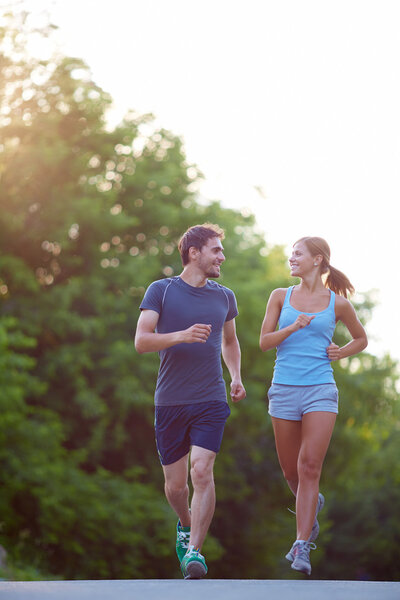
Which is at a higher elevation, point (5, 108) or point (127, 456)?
point (5, 108)

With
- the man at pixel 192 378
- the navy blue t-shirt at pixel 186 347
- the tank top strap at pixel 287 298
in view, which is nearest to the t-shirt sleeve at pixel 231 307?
the man at pixel 192 378

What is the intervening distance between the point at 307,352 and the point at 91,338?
19890mm

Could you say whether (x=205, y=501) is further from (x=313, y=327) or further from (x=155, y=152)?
(x=155, y=152)

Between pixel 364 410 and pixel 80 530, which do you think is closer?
pixel 80 530

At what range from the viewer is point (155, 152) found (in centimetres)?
3017

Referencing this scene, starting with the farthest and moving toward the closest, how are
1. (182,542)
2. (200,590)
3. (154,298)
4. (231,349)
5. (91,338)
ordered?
1. (91,338)
2. (231,349)
3. (182,542)
4. (154,298)
5. (200,590)

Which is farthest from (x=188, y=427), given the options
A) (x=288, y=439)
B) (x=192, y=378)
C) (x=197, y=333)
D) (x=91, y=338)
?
(x=91, y=338)

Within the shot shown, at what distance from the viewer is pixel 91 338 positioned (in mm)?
26672

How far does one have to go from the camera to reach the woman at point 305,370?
705cm

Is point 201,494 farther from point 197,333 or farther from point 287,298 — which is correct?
point 287,298

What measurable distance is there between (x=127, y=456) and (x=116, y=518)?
2905 millimetres

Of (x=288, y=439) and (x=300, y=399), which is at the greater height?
(x=300, y=399)

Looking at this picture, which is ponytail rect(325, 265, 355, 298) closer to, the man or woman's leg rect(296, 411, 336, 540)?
the man

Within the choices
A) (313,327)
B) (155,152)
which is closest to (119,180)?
(155,152)
